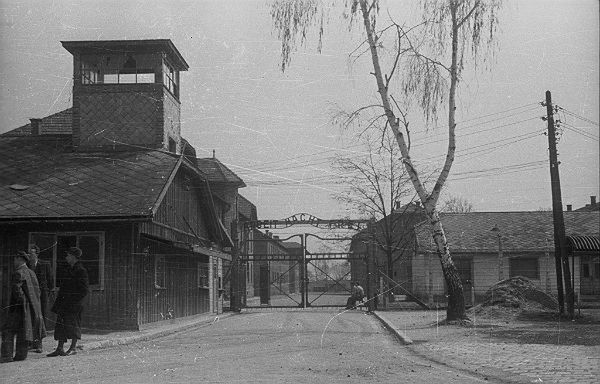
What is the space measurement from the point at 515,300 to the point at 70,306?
15593mm

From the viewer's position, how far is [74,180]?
19.7m

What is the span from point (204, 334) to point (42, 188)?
6088 mm

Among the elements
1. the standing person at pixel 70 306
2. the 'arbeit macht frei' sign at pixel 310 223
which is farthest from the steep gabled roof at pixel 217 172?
the standing person at pixel 70 306

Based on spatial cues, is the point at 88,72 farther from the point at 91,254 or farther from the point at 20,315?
the point at 20,315

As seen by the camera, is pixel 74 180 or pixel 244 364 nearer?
pixel 244 364

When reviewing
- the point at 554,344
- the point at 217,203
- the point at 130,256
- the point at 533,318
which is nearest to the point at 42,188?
the point at 130,256

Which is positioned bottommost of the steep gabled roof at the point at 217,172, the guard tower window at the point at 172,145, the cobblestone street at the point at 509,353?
the cobblestone street at the point at 509,353

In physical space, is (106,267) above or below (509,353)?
above

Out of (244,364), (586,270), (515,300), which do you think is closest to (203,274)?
(515,300)

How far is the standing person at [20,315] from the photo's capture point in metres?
11.0

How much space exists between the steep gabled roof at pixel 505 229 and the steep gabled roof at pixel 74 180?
2076cm

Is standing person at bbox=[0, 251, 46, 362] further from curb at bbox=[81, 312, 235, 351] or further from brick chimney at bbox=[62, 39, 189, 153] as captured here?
brick chimney at bbox=[62, 39, 189, 153]

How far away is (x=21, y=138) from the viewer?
23.6 metres

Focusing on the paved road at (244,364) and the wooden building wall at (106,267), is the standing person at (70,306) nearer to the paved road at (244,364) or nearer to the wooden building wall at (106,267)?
the paved road at (244,364)
